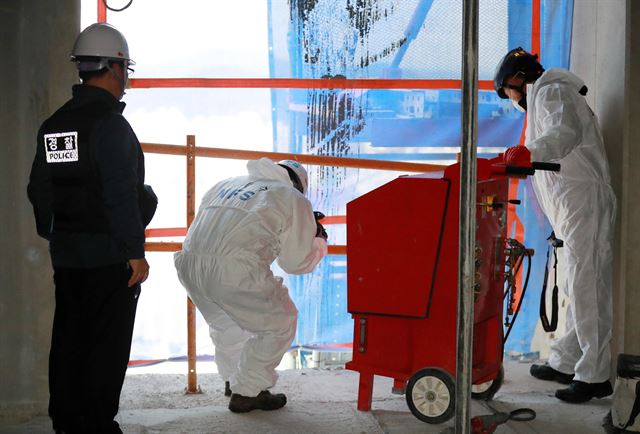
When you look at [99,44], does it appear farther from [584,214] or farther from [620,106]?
[620,106]

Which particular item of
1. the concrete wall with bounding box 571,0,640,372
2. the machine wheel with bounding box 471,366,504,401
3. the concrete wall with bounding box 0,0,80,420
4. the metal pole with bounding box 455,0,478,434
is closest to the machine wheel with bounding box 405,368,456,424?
the machine wheel with bounding box 471,366,504,401

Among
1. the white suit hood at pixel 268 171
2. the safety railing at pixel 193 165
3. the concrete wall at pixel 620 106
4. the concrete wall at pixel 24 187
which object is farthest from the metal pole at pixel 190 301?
the concrete wall at pixel 620 106

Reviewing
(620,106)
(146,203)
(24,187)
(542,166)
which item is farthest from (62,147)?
(620,106)

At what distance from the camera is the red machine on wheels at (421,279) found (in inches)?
148

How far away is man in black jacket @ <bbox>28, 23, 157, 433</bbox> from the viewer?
3246mm

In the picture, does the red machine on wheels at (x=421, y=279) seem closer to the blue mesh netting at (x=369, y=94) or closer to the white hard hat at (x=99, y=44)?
the white hard hat at (x=99, y=44)

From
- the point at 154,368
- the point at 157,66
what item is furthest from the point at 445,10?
the point at 154,368

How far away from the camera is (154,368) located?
16.9ft

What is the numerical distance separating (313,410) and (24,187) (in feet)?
5.55

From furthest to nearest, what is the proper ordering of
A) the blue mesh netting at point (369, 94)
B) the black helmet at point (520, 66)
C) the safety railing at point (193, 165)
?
the blue mesh netting at point (369, 94)
the black helmet at point (520, 66)
the safety railing at point (193, 165)

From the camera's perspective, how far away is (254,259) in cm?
392

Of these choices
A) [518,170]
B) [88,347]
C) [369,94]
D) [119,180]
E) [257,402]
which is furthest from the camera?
[369,94]

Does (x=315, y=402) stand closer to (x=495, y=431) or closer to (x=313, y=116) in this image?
(x=495, y=431)

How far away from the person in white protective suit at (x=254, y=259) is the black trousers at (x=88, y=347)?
621mm
